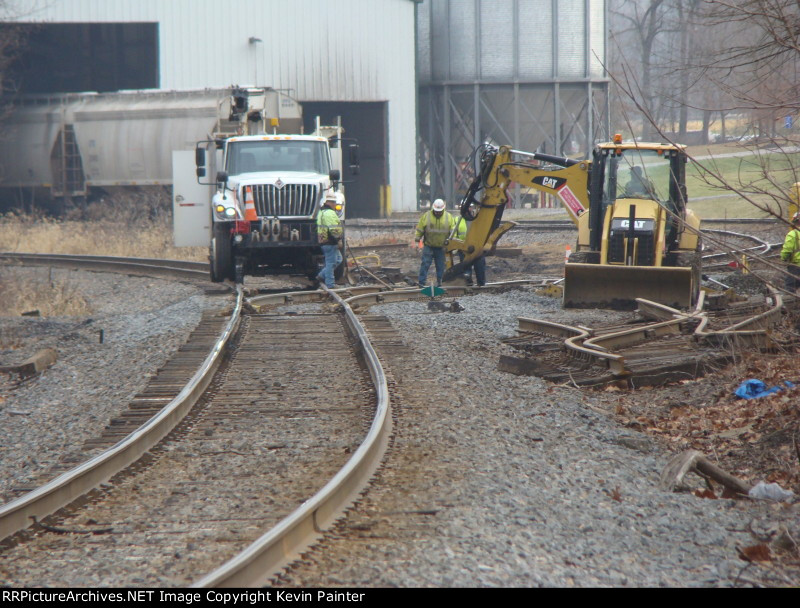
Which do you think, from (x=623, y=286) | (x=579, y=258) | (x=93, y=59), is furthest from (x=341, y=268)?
(x=93, y=59)

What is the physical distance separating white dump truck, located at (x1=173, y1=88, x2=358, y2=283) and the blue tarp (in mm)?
10350

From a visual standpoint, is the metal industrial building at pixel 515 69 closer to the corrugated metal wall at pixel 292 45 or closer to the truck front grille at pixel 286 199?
the corrugated metal wall at pixel 292 45

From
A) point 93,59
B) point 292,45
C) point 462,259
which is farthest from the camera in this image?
point 93,59

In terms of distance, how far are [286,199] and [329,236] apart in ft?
3.85

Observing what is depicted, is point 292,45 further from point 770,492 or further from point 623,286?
point 770,492

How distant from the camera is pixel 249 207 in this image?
18297 millimetres

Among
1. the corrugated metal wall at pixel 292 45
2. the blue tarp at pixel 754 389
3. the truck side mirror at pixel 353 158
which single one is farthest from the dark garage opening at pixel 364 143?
the blue tarp at pixel 754 389

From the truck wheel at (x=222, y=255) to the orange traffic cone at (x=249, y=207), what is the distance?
2.20 ft

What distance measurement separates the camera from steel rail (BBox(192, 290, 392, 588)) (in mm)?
4578

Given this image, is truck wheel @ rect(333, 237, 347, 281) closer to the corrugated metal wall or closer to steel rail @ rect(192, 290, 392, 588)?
steel rail @ rect(192, 290, 392, 588)

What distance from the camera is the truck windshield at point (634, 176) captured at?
51.2 feet

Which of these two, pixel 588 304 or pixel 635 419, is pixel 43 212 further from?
pixel 635 419

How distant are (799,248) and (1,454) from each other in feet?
32.4

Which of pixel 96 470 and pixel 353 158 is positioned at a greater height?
pixel 353 158
